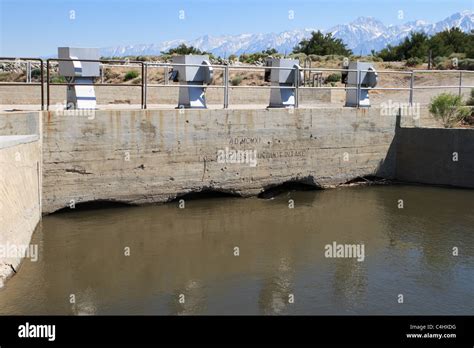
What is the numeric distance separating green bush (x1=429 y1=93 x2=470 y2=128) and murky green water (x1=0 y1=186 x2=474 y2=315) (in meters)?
4.03

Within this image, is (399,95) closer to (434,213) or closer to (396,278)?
(434,213)

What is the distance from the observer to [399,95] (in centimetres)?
2809

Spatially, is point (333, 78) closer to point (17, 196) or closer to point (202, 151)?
point (202, 151)

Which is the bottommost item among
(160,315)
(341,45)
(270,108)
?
(160,315)

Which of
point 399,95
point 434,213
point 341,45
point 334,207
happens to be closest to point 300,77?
point 334,207

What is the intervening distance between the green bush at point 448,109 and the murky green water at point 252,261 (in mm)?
4034

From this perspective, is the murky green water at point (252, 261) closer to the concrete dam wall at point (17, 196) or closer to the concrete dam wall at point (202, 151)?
the concrete dam wall at point (17, 196)

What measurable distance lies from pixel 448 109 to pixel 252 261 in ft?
33.2

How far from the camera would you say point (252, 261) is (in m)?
9.79

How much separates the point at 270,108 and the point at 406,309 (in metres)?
7.86

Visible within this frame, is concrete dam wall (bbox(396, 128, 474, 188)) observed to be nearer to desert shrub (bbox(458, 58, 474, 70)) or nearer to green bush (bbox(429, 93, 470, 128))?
green bush (bbox(429, 93, 470, 128))

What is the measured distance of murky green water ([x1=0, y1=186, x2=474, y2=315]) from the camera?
796cm

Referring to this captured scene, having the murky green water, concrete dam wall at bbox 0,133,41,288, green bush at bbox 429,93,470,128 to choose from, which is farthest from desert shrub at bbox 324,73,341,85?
concrete dam wall at bbox 0,133,41,288

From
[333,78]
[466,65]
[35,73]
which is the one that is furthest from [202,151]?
[35,73]
